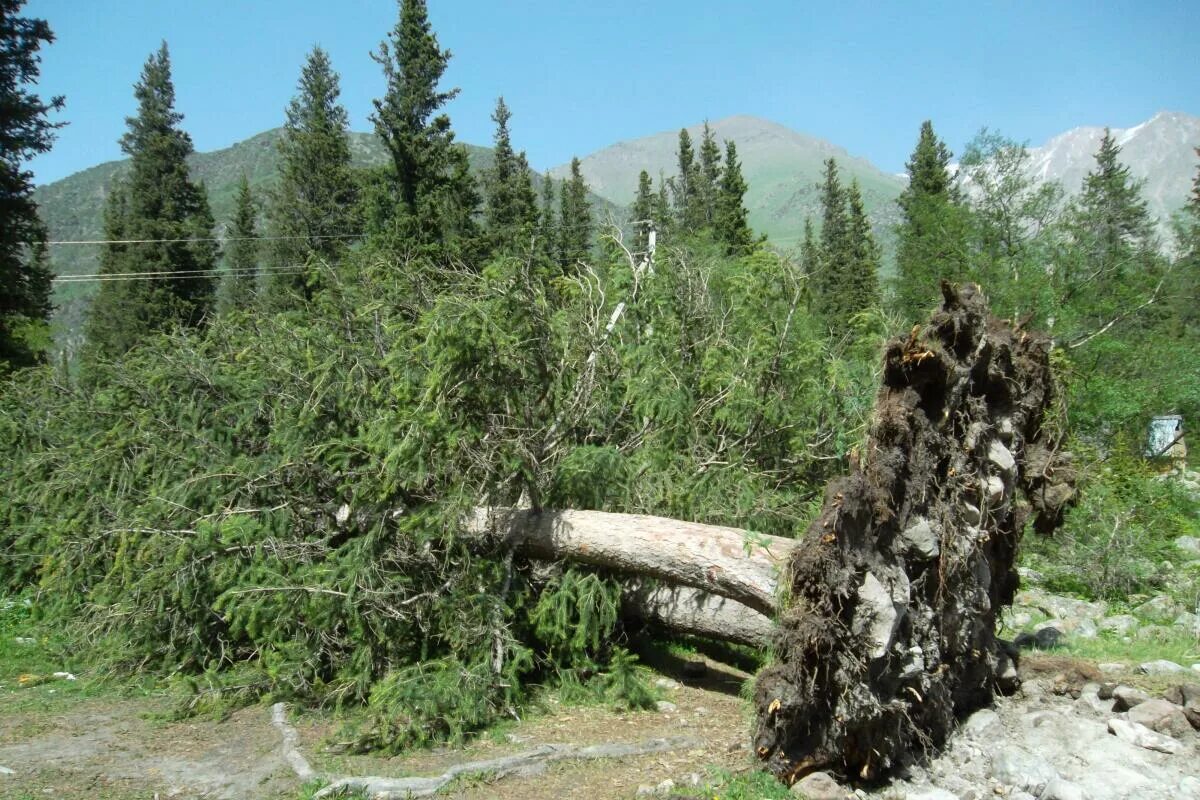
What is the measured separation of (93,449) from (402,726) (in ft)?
15.9

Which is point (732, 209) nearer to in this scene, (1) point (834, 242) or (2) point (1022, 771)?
(1) point (834, 242)

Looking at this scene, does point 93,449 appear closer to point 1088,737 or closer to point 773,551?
point 773,551

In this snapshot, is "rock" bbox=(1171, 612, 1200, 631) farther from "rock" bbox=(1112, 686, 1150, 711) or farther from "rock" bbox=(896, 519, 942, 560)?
"rock" bbox=(896, 519, 942, 560)

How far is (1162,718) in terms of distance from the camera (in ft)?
15.3

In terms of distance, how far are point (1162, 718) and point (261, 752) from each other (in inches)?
206

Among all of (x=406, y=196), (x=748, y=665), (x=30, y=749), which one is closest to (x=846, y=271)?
(x=406, y=196)

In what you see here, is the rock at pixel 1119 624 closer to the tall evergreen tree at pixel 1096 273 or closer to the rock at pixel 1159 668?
the rock at pixel 1159 668

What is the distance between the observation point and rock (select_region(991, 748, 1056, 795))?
4336 mm

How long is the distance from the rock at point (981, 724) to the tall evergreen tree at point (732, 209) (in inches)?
1081

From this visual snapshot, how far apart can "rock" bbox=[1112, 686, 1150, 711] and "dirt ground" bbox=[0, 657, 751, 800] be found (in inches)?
87.8

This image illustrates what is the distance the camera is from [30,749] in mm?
4938

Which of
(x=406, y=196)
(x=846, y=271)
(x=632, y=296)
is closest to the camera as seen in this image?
(x=632, y=296)

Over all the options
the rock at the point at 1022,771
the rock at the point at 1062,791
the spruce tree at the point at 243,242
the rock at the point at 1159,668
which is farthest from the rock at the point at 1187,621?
the spruce tree at the point at 243,242

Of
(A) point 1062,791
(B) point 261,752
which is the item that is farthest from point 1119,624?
(B) point 261,752
